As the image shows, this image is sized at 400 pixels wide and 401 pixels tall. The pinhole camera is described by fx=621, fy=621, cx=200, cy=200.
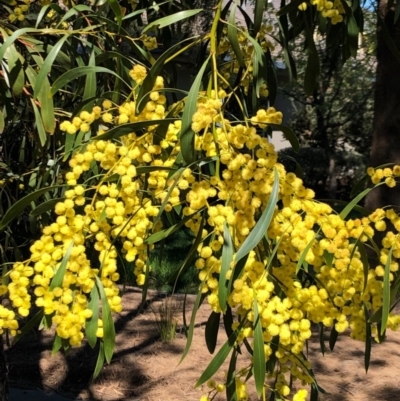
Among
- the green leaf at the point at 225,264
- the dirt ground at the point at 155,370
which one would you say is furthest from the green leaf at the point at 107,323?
the dirt ground at the point at 155,370

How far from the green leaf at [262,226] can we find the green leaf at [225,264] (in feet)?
0.16

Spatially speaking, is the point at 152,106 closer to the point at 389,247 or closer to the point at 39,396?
the point at 389,247

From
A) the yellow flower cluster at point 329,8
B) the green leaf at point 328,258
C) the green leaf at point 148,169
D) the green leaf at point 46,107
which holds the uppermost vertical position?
the yellow flower cluster at point 329,8

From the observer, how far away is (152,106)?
1.36 m

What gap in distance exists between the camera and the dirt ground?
11.1 feet

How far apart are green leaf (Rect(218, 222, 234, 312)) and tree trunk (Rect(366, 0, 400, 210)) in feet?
10.3

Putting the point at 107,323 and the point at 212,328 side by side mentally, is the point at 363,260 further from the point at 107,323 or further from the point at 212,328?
the point at 107,323

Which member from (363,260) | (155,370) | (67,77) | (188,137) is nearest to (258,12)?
(67,77)

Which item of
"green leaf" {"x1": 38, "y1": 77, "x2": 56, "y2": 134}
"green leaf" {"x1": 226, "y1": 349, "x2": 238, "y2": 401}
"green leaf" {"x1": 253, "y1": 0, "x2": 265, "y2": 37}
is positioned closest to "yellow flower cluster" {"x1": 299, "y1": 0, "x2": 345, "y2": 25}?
"green leaf" {"x1": 253, "y1": 0, "x2": 265, "y2": 37}

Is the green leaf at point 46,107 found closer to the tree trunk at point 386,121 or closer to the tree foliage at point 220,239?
the tree foliage at point 220,239

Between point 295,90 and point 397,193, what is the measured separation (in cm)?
701

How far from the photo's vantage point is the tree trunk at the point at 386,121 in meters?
4.11

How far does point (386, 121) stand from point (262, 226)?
338cm

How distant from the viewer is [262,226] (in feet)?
3.45
